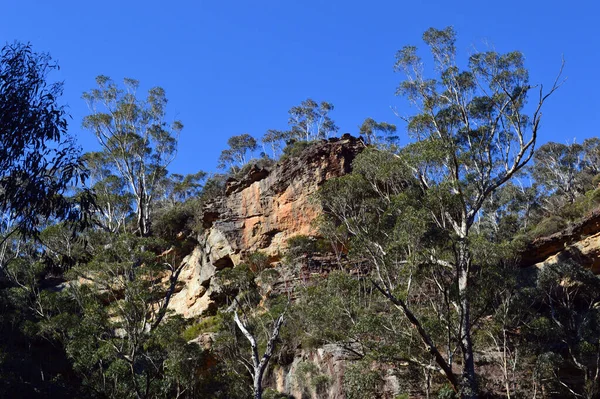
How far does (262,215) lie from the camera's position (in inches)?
1145

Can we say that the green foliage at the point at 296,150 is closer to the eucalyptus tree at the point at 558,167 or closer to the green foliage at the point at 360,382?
the green foliage at the point at 360,382

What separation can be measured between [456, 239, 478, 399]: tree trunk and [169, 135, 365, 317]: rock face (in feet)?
34.7

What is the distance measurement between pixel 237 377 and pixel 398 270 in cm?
669

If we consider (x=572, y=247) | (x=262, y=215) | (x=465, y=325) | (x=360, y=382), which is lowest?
(x=360, y=382)

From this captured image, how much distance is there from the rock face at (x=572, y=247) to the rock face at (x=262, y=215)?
9.06m

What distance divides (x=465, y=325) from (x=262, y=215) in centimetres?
1455

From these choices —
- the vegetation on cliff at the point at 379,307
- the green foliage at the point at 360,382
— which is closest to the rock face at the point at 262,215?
the vegetation on cliff at the point at 379,307

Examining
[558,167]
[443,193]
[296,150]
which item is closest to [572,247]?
[443,193]

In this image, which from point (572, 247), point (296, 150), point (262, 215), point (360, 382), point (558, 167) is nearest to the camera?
point (360, 382)

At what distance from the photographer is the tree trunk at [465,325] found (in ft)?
50.5

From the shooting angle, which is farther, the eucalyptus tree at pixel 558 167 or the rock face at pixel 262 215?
the eucalyptus tree at pixel 558 167

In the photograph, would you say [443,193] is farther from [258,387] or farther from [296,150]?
[296,150]

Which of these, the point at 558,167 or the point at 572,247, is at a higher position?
the point at 558,167

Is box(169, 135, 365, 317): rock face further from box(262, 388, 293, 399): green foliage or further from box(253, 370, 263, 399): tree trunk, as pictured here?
box(253, 370, 263, 399): tree trunk
